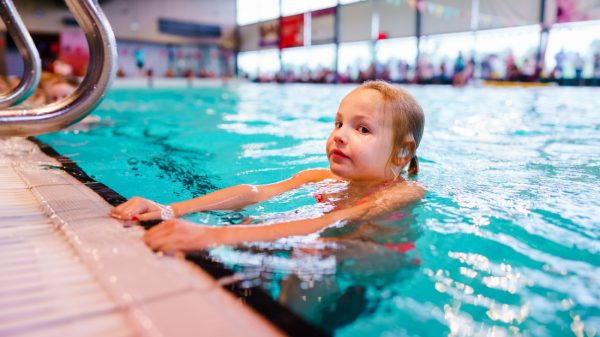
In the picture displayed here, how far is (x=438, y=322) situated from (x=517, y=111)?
7273 mm

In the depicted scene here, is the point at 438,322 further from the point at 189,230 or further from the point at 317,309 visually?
the point at 189,230

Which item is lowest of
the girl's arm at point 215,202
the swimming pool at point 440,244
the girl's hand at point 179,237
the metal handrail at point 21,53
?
the swimming pool at point 440,244

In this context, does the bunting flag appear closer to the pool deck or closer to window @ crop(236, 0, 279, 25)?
window @ crop(236, 0, 279, 25)

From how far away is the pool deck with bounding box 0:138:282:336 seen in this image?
2.77ft

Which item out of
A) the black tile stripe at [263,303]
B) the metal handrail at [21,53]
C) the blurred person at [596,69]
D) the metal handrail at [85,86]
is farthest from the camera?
the blurred person at [596,69]

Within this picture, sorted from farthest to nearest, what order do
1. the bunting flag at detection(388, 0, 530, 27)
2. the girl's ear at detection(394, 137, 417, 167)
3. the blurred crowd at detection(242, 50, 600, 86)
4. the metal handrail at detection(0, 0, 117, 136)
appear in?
1. the bunting flag at detection(388, 0, 530, 27)
2. the blurred crowd at detection(242, 50, 600, 86)
3. the girl's ear at detection(394, 137, 417, 167)
4. the metal handrail at detection(0, 0, 117, 136)

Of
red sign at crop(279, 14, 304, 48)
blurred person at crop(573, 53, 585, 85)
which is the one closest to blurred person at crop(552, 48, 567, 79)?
blurred person at crop(573, 53, 585, 85)

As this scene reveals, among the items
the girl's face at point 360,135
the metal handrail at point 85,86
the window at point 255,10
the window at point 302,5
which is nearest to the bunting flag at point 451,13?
the window at point 302,5

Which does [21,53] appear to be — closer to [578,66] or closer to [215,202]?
[215,202]

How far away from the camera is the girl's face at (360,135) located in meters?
1.77

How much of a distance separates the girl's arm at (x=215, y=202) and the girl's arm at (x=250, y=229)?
0.27 metres

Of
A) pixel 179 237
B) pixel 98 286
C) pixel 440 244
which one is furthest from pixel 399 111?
pixel 98 286

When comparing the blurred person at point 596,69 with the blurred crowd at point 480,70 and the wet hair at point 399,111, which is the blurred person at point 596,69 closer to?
the blurred crowd at point 480,70

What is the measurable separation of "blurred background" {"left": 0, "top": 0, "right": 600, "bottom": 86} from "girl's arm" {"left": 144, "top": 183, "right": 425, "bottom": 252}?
9774 millimetres
